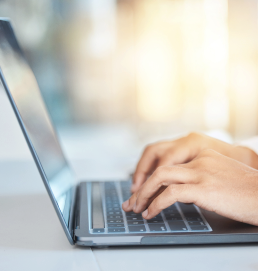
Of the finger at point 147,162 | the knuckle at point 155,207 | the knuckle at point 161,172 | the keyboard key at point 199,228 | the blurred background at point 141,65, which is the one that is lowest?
the blurred background at point 141,65

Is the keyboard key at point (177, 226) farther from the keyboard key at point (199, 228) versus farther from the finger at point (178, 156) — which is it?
the finger at point (178, 156)

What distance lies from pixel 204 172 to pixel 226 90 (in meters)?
4.05

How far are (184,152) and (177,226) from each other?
312 millimetres

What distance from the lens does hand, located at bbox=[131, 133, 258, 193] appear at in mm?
748

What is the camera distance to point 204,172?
0.50 meters

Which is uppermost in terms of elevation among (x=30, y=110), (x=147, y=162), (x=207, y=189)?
(x=30, y=110)

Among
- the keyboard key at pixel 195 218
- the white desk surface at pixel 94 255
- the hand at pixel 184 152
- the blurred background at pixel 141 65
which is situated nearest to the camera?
the white desk surface at pixel 94 255

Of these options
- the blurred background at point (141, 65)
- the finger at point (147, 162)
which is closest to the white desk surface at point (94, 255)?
the finger at point (147, 162)

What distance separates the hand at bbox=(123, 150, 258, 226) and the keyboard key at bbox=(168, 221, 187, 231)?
0.02 metres

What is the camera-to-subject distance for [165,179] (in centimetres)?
49

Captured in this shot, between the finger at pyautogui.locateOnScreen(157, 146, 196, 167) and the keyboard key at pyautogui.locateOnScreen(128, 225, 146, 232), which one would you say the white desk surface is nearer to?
the keyboard key at pyautogui.locateOnScreen(128, 225, 146, 232)

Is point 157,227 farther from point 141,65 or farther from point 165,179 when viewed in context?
point 141,65

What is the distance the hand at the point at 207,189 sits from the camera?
46 centimetres

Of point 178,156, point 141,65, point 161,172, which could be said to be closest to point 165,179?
point 161,172
